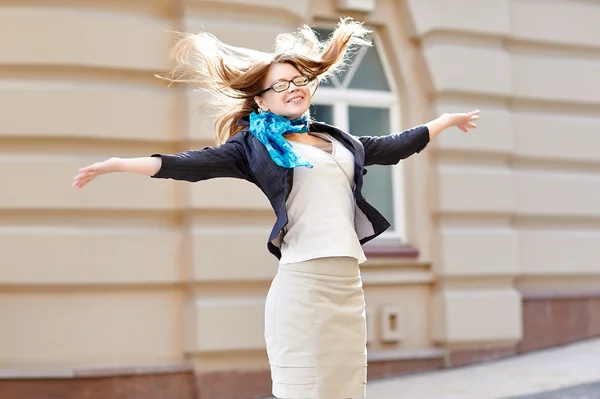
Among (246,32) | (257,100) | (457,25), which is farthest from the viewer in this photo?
(457,25)

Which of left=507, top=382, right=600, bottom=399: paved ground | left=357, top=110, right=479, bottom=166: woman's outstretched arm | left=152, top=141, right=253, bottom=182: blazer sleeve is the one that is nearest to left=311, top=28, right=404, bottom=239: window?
left=507, top=382, right=600, bottom=399: paved ground

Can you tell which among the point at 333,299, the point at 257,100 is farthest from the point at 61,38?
the point at 333,299

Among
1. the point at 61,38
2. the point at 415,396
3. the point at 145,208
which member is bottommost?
the point at 415,396

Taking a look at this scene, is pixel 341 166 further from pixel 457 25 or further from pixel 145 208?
pixel 457 25

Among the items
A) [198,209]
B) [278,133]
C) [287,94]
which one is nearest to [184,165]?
[278,133]

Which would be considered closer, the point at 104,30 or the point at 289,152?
the point at 289,152

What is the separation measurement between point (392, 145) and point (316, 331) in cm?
84

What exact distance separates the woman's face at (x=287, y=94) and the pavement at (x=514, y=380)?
3.13 metres

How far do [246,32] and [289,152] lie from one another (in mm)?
3226

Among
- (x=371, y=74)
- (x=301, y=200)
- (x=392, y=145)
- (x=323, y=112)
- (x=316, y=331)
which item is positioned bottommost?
(x=316, y=331)

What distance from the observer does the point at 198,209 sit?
6555 millimetres

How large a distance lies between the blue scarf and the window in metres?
3.79

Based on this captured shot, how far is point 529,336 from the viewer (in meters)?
8.09

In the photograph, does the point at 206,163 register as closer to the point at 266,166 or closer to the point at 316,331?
the point at 266,166
